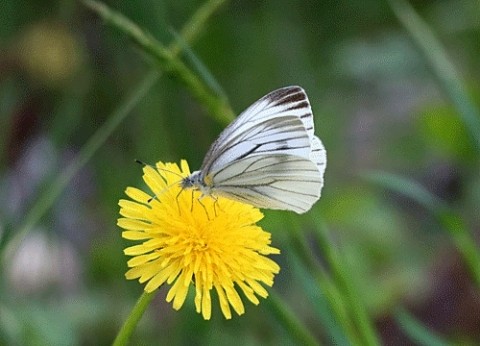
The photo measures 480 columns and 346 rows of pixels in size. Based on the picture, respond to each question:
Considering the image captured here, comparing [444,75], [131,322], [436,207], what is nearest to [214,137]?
[444,75]

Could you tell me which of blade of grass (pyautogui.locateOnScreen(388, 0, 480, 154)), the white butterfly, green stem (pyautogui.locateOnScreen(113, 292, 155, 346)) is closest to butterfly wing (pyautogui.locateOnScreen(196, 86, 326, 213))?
the white butterfly

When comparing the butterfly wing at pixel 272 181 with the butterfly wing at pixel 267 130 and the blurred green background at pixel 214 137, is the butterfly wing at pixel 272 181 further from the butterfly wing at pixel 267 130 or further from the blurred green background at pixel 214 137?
the blurred green background at pixel 214 137

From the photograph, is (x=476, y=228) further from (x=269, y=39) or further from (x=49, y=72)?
(x=49, y=72)

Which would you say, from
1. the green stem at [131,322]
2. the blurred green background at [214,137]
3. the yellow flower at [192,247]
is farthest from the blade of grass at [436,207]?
the green stem at [131,322]

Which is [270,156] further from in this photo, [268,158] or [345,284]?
[345,284]

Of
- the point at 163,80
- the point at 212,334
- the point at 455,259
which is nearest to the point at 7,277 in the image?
the point at 212,334

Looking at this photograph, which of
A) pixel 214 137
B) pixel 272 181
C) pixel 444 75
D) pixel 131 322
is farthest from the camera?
pixel 214 137
